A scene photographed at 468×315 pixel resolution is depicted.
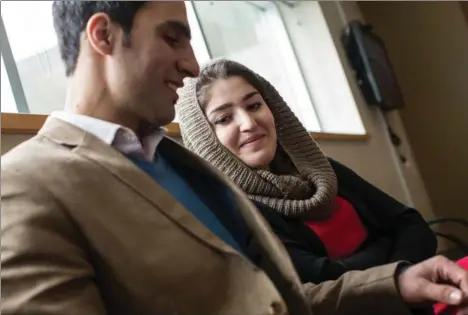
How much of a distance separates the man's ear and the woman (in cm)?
51

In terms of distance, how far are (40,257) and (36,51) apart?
1.07 metres

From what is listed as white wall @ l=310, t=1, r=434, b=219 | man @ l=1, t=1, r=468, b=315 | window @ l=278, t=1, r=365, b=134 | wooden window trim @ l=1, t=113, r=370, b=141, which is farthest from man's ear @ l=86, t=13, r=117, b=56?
window @ l=278, t=1, r=365, b=134

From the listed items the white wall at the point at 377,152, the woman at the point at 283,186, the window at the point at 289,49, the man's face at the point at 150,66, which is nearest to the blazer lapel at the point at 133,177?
the man's face at the point at 150,66

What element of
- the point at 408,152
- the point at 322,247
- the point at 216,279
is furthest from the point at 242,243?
the point at 408,152

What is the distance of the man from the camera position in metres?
0.57

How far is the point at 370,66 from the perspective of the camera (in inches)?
109

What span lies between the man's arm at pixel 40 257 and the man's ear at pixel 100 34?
0.23m

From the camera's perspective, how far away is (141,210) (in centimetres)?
64

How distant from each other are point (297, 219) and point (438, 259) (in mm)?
425

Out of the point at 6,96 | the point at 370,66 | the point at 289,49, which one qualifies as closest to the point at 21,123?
the point at 6,96

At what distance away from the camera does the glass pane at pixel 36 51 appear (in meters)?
1.44

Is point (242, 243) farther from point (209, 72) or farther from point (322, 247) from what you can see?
point (209, 72)

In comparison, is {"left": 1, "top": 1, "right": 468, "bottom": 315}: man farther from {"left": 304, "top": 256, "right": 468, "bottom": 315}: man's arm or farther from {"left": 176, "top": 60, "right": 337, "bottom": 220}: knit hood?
{"left": 176, "top": 60, "right": 337, "bottom": 220}: knit hood

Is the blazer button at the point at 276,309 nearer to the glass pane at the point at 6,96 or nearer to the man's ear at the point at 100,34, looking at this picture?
the man's ear at the point at 100,34
